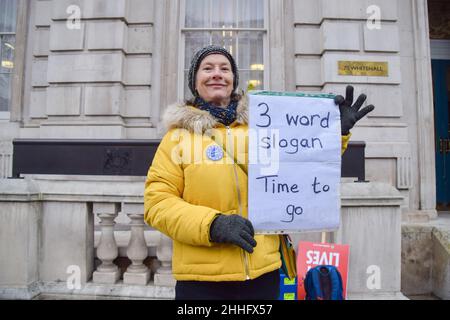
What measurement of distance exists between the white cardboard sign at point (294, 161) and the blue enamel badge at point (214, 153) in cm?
18

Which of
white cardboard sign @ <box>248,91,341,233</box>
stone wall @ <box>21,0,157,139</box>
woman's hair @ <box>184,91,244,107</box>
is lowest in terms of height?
white cardboard sign @ <box>248,91,341,233</box>

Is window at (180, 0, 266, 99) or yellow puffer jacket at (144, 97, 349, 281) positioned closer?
yellow puffer jacket at (144, 97, 349, 281)

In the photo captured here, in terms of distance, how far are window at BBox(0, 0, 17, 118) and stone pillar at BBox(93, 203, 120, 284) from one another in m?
5.07

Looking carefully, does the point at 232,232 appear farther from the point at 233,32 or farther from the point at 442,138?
the point at 442,138

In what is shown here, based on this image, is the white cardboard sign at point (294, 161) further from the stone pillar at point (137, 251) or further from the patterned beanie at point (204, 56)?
the stone pillar at point (137, 251)

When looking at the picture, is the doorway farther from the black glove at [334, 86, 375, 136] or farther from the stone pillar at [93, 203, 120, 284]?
the stone pillar at [93, 203, 120, 284]

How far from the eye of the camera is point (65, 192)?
316 cm

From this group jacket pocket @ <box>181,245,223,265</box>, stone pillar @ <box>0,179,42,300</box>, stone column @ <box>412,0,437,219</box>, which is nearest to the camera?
jacket pocket @ <box>181,245,223,265</box>

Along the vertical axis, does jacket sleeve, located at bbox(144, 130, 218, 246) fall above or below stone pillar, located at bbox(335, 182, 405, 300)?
above

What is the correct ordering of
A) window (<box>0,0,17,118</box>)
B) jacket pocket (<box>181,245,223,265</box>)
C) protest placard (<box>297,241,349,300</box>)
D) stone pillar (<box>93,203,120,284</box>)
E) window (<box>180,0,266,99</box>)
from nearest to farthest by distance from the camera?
jacket pocket (<box>181,245,223,265</box>) → protest placard (<box>297,241,349,300</box>) → stone pillar (<box>93,203,120,284</box>) → window (<box>180,0,266,99</box>) → window (<box>0,0,17,118</box>)

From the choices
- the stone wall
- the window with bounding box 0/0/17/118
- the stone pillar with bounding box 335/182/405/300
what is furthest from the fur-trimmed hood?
the window with bounding box 0/0/17/118

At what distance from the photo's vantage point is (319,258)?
9.67 ft

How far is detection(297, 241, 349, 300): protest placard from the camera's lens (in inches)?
113

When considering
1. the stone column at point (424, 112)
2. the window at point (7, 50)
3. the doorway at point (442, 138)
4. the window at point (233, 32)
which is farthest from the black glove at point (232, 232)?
the doorway at point (442, 138)
